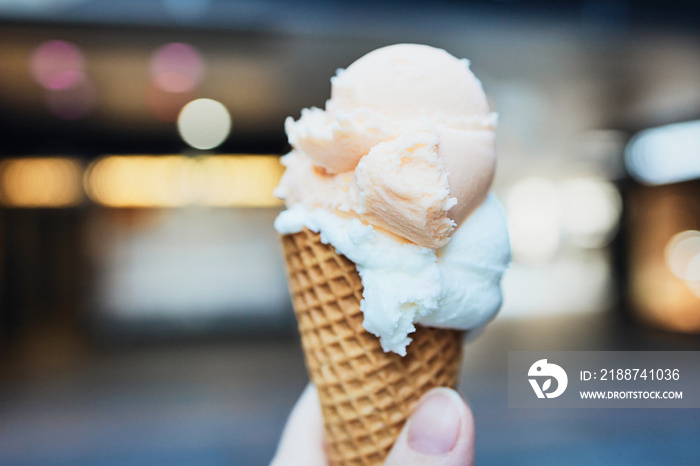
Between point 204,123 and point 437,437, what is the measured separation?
6813 mm

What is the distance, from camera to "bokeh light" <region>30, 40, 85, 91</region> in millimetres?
5379

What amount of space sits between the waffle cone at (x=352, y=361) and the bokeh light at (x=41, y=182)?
7.81 m

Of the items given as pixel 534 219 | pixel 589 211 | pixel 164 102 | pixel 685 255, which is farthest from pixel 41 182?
pixel 685 255

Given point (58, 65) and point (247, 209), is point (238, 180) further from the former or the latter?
point (58, 65)

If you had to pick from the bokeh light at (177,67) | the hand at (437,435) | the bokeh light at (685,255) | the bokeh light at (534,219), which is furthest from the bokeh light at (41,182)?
the bokeh light at (685,255)

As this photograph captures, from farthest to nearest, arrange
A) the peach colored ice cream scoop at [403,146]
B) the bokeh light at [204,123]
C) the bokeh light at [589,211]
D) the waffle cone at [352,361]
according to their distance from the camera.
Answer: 1. the bokeh light at [589,211]
2. the bokeh light at [204,123]
3. the waffle cone at [352,361]
4. the peach colored ice cream scoop at [403,146]

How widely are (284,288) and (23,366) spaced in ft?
11.7

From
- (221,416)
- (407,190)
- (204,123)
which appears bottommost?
(221,416)

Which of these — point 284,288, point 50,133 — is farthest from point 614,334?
point 50,133

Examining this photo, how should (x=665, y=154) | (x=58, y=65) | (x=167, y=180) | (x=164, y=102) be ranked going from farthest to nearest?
(x=665, y=154)
(x=167, y=180)
(x=164, y=102)
(x=58, y=65)

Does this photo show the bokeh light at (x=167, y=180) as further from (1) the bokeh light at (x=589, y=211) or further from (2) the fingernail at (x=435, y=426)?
(2) the fingernail at (x=435, y=426)

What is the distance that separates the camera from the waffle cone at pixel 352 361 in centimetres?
106

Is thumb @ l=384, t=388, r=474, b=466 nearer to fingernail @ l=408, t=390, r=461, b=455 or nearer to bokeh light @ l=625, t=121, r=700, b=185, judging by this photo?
fingernail @ l=408, t=390, r=461, b=455

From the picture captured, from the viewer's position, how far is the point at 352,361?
42.2 inches
